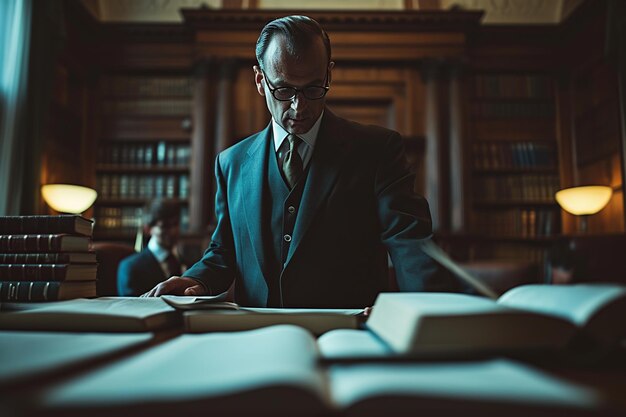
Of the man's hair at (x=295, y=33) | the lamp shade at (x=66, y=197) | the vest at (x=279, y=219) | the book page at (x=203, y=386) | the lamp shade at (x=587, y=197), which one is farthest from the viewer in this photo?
the lamp shade at (x=587, y=197)

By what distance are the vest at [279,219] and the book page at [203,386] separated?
862 millimetres

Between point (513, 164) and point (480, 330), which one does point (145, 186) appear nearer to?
point (513, 164)

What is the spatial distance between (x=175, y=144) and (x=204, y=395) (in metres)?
4.96

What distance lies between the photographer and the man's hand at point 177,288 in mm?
997

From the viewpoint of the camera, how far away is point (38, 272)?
82 centimetres

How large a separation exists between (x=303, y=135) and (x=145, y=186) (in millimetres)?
3998

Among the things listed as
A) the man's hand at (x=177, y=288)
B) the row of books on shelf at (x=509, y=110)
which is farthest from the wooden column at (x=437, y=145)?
the man's hand at (x=177, y=288)

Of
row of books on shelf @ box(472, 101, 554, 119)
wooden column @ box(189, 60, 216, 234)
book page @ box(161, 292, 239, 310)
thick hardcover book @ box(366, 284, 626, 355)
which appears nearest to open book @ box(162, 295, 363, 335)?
book page @ box(161, 292, 239, 310)

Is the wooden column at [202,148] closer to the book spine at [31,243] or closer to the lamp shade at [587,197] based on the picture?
the lamp shade at [587,197]

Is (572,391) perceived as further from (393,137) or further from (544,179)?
(544,179)

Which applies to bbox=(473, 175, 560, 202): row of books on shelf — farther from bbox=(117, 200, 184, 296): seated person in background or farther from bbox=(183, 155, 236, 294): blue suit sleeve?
bbox=(183, 155, 236, 294): blue suit sleeve

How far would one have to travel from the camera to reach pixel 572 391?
11.9 inches

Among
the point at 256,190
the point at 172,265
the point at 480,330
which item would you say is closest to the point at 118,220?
the point at 172,265

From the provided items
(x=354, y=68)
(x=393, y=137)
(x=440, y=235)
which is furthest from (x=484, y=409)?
(x=354, y=68)
